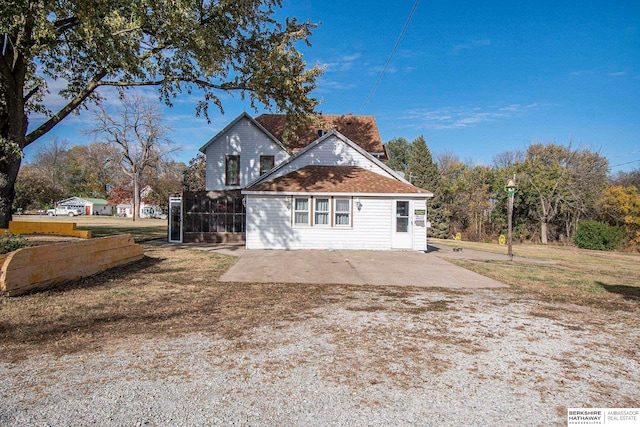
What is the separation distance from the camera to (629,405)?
10.3ft

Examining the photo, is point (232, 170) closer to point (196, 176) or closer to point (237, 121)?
point (237, 121)

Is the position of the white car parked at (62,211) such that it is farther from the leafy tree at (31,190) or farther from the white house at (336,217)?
the white house at (336,217)

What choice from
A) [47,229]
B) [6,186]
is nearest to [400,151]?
[47,229]

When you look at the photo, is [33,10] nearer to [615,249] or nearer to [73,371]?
[73,371]

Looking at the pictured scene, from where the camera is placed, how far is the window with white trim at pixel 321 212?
16594 millimetres

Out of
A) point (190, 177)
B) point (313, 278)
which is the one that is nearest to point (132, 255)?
point (313, 278)

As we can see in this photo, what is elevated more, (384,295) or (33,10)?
(33,10)

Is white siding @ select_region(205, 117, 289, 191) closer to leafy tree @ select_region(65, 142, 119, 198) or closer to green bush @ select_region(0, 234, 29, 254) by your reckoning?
green bush @ select_region(0, 234, 29, 254)

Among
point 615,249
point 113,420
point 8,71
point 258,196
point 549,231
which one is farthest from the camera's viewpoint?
point 549,231

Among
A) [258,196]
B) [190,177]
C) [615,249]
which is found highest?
[190,177]

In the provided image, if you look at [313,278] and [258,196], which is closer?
[313,278]

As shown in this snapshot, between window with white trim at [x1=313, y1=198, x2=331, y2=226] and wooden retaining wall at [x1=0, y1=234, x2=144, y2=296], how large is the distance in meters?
8.53

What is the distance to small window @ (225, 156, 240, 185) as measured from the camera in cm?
2167

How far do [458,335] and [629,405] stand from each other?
200 centimetres
